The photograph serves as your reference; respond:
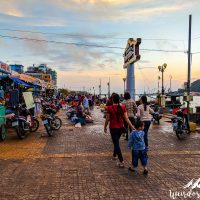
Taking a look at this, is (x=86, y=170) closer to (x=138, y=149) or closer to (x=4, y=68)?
(x=138, y=149)

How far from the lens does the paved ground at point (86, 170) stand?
617cm

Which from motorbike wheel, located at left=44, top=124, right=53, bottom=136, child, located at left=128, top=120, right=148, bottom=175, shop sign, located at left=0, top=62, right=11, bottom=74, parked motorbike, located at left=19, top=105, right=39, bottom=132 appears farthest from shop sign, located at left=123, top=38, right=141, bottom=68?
child, located at left=128, top=120, right=148, bottom=175

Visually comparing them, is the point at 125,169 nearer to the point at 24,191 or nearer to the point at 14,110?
the point at 24,191

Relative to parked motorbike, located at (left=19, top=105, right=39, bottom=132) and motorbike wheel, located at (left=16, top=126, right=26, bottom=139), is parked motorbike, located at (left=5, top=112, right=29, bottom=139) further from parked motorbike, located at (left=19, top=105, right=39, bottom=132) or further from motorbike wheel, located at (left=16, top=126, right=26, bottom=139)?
parked motorbike, located at (left=19, top=105, right=39, bottom=132)

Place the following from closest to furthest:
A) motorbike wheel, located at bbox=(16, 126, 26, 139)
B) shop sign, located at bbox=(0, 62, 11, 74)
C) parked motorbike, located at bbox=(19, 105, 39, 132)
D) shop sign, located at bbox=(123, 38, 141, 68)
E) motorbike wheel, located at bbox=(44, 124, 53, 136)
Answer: motorbike wheel, located at bbox=(16, 126, 26, 139) < motorbike wheel, located at bbox=(44, 124, 53, 136) < parked motorbike, located at bbox=(19, 105, 39, 132) < shop sign, located at bbox=(0, 62, 11, 74) < shop sign, located at bbox=(123, 38, 141, 68)

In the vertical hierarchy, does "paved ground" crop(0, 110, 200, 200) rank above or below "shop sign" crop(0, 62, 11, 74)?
below

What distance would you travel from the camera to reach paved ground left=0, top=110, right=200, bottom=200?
6168 millimetres

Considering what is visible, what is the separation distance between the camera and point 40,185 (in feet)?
21.7

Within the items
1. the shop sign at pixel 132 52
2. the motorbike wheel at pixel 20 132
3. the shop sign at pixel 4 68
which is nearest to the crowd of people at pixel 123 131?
the motorbike wheel at pixel 20 132

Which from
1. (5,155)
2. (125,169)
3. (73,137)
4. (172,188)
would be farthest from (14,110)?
(172,188)

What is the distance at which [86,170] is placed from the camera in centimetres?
786

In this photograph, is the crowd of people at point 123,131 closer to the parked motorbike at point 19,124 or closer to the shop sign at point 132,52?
the parked motorbike at point 19,124

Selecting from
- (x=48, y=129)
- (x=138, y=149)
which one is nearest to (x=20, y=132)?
(x=48, y=129)

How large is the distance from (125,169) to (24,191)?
8.51 feet
